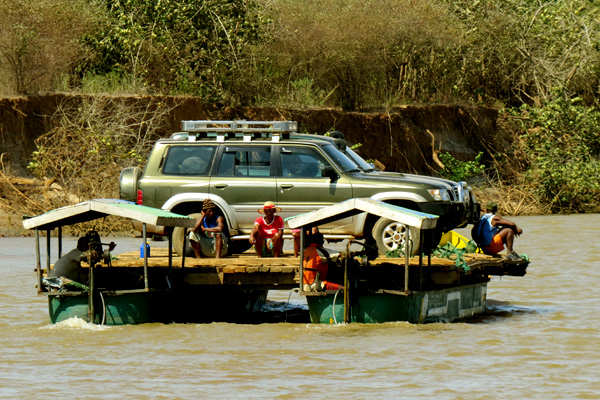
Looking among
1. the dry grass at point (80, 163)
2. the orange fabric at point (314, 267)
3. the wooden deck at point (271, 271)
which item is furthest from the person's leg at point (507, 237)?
the dry grass at point (80, 163)

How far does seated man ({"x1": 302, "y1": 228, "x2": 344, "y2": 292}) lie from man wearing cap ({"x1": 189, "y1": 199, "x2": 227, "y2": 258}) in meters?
1.59

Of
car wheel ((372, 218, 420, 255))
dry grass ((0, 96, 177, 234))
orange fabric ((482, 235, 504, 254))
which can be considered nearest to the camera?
car wheel ((372, 218, 420, 255))

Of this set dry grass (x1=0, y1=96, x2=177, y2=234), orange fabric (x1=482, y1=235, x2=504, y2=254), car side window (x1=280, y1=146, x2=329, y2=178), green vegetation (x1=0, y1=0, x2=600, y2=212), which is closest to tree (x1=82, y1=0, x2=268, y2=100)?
green vegetation (x1=0, y1=0, x2=600, y2=212)

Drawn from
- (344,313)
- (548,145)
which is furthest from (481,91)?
(344,313)

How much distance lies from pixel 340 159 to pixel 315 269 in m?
2.82

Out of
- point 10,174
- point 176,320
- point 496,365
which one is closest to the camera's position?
point 496,365

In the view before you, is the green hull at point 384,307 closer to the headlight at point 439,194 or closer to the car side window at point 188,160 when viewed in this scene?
the headlight at point 439,194

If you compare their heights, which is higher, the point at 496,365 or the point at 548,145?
the point at 548,145

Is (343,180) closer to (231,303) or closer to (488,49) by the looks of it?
(231,303)

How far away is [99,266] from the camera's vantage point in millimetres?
13664

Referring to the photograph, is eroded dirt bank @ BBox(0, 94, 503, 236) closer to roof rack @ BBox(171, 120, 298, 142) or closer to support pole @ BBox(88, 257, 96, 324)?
roof rack @ BBox(171, 120, 298, 142)

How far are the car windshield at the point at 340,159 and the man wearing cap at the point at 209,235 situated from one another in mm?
2025

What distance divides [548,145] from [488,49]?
4.51 metres

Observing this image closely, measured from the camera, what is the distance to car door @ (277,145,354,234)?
1556 centimetres
